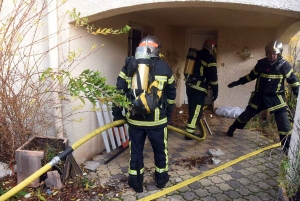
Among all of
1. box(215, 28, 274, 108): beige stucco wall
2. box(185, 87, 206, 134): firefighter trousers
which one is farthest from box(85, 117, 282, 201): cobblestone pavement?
box(215, 28, 274, 108): beige stucco wall

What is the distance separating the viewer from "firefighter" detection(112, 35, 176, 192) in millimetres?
2930

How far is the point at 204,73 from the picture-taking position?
466cm

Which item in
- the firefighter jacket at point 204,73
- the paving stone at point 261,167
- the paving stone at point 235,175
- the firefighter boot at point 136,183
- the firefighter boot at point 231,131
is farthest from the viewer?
the firefighter boot at point 231,131

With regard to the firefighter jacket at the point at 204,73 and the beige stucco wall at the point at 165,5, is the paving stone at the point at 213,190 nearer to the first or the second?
the firefighter jacket at the point at 204,73

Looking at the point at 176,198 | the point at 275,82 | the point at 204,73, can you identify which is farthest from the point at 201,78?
the point at 176,198

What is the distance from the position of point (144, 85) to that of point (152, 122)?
1.52 feet

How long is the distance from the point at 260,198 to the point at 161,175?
1.19 meters

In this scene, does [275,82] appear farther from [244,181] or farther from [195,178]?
[195,178]

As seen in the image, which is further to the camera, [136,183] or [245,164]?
[245,164]

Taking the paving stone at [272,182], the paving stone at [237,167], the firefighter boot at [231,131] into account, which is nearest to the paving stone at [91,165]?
the paving stone at [237,167]

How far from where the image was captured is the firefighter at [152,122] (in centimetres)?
293

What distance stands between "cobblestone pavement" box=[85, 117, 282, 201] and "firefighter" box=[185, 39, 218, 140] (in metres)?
0.59

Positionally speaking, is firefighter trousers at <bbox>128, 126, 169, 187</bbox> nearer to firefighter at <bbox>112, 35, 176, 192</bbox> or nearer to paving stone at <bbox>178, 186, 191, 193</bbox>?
firefighter at <bbox>112, 35, 176, 192</bbox>

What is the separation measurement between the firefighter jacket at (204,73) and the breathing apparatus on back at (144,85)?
6.30 feet
